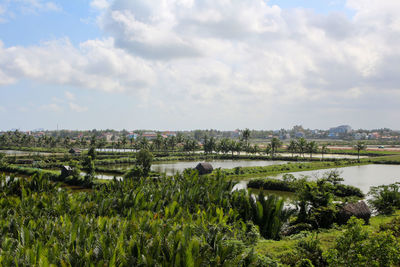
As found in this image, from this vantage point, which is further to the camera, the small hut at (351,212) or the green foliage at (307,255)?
the small hut at (351,212)

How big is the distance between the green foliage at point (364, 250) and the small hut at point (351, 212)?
6.09 metres

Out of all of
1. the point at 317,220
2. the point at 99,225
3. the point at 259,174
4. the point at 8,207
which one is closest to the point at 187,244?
the point at 99,225

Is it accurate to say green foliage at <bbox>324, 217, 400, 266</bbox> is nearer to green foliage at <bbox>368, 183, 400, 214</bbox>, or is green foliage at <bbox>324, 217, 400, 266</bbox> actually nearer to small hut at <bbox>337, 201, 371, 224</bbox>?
small hut at <bbox>337, 201, 371, 224</bbox>

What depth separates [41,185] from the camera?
15.8 m

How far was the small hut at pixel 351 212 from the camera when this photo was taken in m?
11.0

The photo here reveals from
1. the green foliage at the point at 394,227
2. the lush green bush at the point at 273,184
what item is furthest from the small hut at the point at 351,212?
the lush green bush at the point at 273,184

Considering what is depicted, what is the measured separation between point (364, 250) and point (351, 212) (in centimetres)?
681

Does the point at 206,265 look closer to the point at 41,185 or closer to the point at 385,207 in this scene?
the point at 385,207

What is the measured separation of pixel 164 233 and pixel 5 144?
3292 inches

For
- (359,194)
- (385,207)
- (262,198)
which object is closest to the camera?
(262,198)

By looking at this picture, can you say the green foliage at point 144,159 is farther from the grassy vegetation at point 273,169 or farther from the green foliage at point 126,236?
the green foliage at point 126,236

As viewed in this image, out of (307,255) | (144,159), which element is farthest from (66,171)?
(307,255)

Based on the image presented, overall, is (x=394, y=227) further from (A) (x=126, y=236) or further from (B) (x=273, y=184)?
(B) (x=273, y=184)

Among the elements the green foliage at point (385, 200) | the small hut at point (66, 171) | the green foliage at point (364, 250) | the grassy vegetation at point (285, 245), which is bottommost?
the small hut at point (66, 171)
